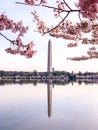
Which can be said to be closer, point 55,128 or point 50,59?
point 55,128

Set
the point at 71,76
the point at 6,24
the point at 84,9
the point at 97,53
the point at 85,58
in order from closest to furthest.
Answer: the point at 84,9 → the point at 6,24 → the point at 97,53 → the point at 85,58 → the point at 71,76

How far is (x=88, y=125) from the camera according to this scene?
104 ft

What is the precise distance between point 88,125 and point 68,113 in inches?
349

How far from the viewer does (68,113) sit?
40406 mm

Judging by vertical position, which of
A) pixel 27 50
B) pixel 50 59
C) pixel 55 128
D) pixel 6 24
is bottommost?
pixel 55 128

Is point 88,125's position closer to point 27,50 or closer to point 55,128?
point 55,128

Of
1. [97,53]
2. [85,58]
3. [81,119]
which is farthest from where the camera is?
[81,119]

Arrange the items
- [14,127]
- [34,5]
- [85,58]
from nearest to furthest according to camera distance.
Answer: [34,5]
[85,58]
[14,127]

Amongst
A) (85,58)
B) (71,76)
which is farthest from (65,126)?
(71,76)

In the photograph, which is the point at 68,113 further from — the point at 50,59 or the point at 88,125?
the point at 50,59

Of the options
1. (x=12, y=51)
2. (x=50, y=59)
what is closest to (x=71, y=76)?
(x=50, y=59)

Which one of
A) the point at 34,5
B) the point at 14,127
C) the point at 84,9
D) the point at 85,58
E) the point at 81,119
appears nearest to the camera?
the point at 84,9

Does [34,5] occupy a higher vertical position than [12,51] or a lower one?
higher

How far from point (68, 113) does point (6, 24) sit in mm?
33560
